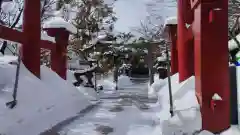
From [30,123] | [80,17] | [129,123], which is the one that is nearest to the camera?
[30,123]

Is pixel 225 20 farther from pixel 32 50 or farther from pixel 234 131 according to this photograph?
pixel 32 50

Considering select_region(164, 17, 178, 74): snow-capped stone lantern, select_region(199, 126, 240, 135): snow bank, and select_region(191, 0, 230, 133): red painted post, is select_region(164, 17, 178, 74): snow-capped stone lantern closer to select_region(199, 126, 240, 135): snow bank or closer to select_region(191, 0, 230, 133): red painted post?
select_region(191, 0, 230, 133): red painted post

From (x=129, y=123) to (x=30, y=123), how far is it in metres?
2.83

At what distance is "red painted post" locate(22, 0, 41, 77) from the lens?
9.83 meters

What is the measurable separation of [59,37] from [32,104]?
6.48 metres

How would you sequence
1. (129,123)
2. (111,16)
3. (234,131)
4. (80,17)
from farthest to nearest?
1. (111,16)
2. (80,17)
3. (129,123)
4. (234,131)

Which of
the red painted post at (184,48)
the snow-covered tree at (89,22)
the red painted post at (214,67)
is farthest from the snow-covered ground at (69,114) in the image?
the snow-covered tree at (89,22)

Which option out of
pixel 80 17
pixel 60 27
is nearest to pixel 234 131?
pixel 60 27

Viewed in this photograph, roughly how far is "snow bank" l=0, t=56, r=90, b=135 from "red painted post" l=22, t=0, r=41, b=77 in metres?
0.52

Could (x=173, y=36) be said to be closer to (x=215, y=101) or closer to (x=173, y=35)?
(x=173, y=35)

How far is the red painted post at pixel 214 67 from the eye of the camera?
19.8 ft

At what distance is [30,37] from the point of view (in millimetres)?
9859

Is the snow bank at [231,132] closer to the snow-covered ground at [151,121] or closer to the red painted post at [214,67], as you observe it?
the snow-covered ground at [151,121]

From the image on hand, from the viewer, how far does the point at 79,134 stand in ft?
23.6
